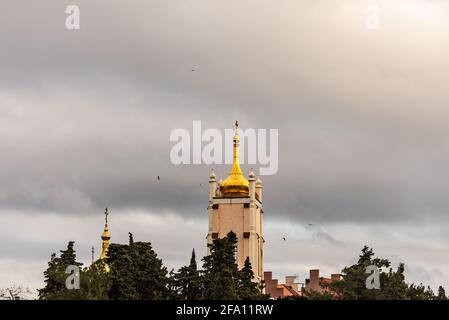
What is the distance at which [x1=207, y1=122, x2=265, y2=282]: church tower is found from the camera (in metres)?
144

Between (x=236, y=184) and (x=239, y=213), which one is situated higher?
(x=236, y=184)

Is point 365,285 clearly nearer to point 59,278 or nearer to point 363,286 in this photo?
point 363,286

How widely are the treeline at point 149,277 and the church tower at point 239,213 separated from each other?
5143cm

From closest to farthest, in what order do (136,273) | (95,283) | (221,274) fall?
(95,283)
(221,274)
(136,273)

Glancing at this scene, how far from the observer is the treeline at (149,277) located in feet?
268

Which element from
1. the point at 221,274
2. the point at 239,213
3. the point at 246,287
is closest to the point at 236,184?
the point at 239,213

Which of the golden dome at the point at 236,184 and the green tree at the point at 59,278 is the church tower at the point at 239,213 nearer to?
the golden dome at the point at 236,184

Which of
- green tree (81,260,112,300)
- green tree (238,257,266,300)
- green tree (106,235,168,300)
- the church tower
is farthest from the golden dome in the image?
green tree (81,260,112,300)

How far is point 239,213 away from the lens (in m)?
146

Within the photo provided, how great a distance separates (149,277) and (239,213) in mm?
59477

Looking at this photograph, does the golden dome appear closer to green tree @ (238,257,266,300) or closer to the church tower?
the church tower
